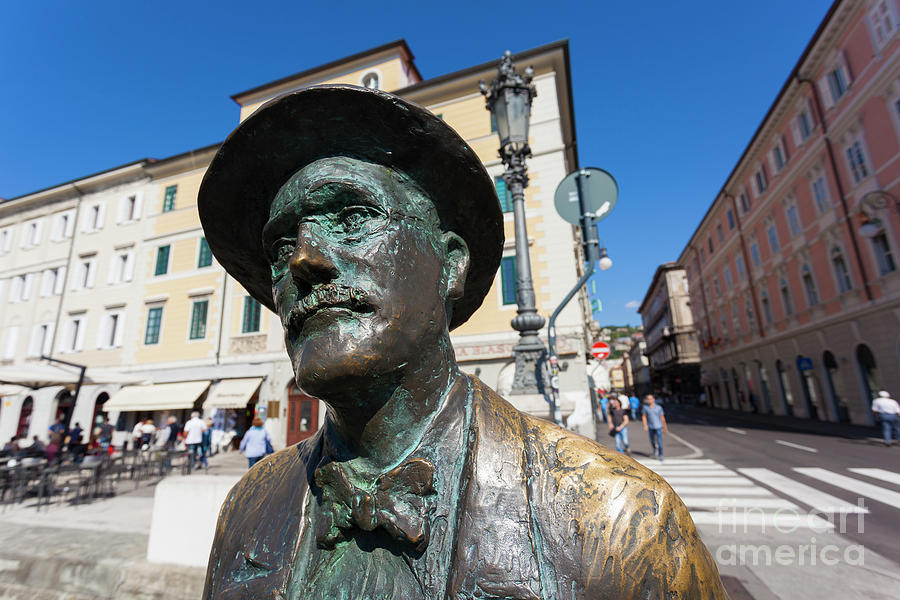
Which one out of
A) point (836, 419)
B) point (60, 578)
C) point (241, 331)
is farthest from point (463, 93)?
point (836, 419)

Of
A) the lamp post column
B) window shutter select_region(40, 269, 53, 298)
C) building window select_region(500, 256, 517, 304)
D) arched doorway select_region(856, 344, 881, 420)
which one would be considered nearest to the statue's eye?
the lamp post column

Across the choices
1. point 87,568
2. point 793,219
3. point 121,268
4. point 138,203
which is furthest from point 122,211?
point 793,219

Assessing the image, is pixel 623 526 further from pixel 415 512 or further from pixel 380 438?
pixel 380 438

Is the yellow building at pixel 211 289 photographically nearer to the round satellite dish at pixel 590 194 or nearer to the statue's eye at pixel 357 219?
the round satellite dish at pixel 590 194

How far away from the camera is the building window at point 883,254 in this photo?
1488 centimetres

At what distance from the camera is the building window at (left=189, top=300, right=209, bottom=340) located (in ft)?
57.8

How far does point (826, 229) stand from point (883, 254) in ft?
11.3

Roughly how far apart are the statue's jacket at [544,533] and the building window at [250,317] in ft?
57.4

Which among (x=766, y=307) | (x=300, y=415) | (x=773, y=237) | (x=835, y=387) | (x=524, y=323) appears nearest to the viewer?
(x=524, y=323)

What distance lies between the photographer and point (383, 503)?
0.83 meters

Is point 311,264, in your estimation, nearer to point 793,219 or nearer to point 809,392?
point 793,219

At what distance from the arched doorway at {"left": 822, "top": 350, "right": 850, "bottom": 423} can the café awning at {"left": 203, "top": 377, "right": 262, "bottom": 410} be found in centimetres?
2468

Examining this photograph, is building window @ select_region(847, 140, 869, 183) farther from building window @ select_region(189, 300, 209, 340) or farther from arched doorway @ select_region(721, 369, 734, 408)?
building window @ select_region(189, 300, 209, 340)

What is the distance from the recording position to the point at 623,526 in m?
0.80
